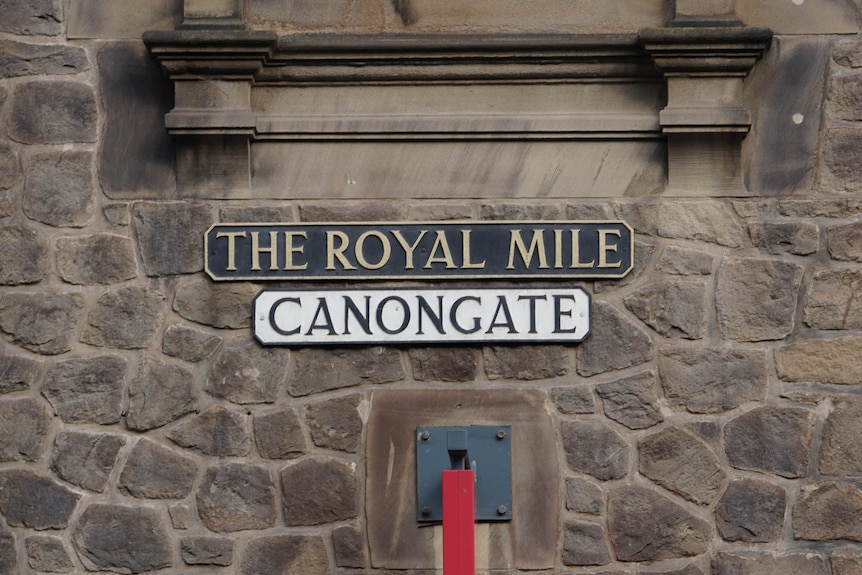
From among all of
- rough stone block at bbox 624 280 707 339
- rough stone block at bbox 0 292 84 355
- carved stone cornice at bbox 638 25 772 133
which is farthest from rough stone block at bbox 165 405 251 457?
carved stone cornice at bbox 638 25 772 133

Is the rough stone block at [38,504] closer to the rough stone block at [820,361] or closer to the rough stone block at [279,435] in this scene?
the rough stone block at [279,435]

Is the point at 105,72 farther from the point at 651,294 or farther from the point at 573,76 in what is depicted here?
the point at 651,294

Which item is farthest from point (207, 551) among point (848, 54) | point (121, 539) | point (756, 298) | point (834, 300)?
point (848, 54)

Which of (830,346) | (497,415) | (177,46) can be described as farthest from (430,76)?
(830,346)

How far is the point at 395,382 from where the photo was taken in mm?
5766

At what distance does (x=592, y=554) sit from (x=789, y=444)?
835 mm

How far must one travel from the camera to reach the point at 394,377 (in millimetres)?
5766

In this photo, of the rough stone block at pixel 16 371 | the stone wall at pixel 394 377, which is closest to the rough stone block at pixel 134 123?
the stone wall at pixel 394 377

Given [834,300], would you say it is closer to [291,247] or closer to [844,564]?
[844,564]

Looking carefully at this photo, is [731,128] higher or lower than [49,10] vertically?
lower

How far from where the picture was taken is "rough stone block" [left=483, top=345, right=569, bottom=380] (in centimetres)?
576

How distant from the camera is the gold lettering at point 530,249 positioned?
581 cm

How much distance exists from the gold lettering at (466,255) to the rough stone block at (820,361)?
3.78ft

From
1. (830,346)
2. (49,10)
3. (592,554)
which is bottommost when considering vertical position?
(592,554)
